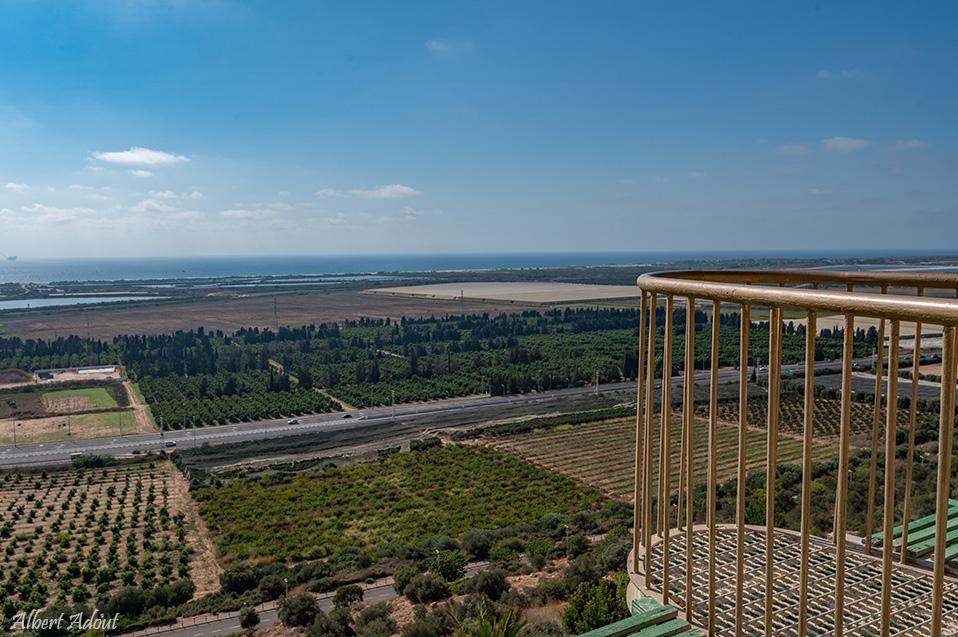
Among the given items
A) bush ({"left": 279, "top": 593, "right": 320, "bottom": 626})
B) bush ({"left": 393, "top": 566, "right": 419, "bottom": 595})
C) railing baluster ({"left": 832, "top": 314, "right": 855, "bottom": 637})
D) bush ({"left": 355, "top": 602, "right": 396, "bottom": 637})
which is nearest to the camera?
railing baluster ({"left": 832, "top": 314, "right": 855, "bottom": 637})

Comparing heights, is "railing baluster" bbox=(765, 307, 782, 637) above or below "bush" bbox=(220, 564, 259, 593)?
above

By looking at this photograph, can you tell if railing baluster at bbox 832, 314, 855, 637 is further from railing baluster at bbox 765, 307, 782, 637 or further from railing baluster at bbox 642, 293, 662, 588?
railing baluster at bbox 642, 293, 662, 588

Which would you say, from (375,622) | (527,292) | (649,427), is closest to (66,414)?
(375,622)

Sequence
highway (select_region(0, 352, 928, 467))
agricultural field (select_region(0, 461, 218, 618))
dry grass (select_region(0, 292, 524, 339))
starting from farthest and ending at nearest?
1. dry grass (select_region(0, 292, 524, 339))
2. highway (select_region(0, 352, 928, 467))
3. agricultural field (select_region(0, 461, 218, 618))

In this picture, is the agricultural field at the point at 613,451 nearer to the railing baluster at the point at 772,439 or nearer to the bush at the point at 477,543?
the bush at the point at 477,543

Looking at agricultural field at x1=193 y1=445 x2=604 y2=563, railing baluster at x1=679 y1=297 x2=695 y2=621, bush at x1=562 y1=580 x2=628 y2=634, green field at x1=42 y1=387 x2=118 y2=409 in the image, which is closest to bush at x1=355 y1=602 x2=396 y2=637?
bush at x1=562 y1=580 x2=628 y2=634

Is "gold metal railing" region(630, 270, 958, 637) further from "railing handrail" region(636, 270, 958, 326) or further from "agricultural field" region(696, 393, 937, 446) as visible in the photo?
"agricultural field" region(696, 393, 937, 446)

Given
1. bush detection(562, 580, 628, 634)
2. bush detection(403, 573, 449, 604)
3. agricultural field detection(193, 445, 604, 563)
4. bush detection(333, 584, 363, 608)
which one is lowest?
agricultural field detection(193, 445, 604, 563)

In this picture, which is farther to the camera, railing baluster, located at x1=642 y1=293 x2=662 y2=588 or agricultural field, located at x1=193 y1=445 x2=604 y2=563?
agricultural field, located at x1=193 y1=445 x2=604 y2=563
